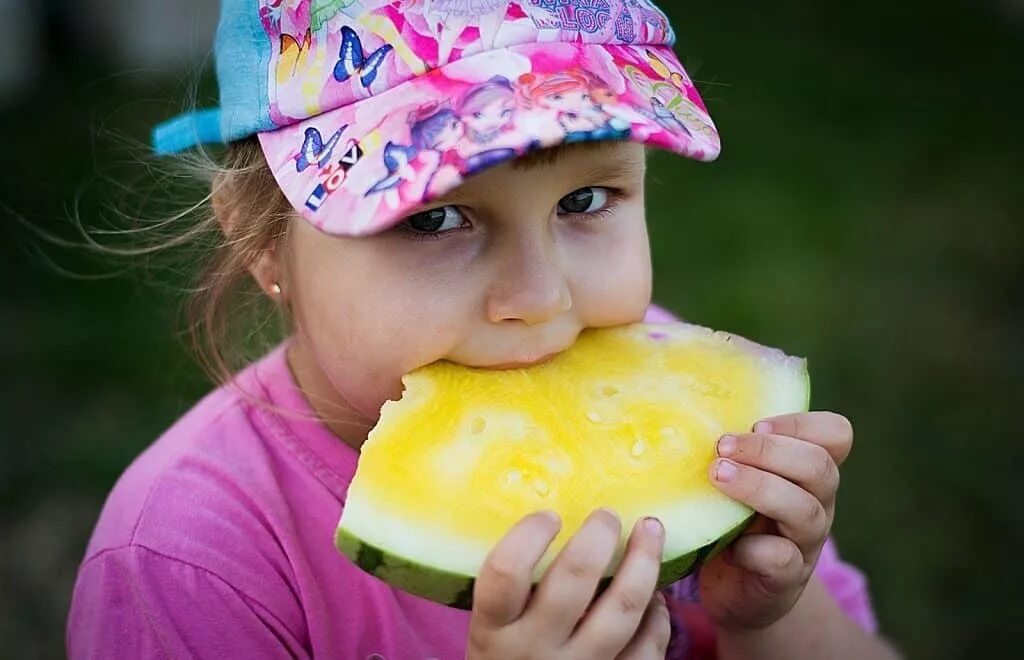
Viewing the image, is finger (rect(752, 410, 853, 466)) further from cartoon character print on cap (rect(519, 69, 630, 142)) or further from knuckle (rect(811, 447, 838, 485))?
cartoon character print on cap (rect(519, 69, 630, 142))

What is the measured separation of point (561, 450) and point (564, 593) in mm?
239

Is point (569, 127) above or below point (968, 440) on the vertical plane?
above

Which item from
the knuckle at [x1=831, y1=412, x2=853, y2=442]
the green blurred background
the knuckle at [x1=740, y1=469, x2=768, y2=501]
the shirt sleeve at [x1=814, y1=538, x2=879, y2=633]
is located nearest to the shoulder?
the green blurred background

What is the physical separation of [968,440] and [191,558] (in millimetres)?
2368

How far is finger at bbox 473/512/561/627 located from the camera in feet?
4.35

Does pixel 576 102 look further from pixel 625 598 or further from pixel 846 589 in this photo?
pixel 846 589

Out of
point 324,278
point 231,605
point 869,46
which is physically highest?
point 324,278

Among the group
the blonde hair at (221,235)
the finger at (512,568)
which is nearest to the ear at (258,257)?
the blonde hair at (221,235)

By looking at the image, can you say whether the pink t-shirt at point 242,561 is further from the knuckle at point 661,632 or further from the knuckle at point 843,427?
the knuckle at point 843,427

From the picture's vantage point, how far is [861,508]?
320 cm

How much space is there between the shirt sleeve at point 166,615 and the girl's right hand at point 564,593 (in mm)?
414

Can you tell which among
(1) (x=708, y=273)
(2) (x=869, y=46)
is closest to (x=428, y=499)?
(1) (x=708, y=273)

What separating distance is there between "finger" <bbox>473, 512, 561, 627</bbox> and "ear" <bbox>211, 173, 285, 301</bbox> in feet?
2.10

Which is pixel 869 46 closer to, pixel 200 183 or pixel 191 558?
pixel 200 183
